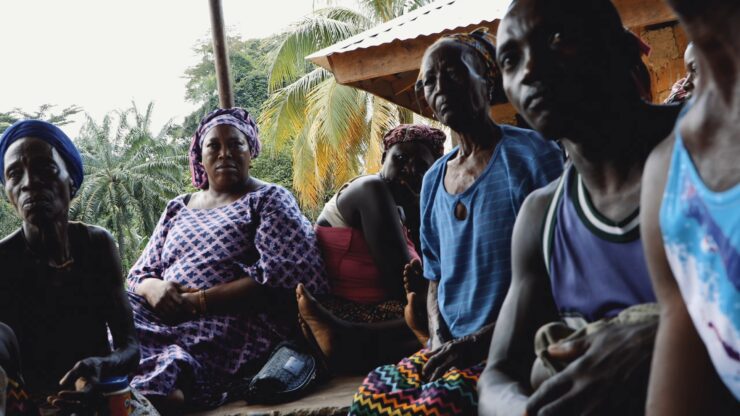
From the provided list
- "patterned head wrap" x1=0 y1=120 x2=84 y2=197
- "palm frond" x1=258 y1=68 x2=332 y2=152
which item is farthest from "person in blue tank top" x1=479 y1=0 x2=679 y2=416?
"palm frond" x1=258 y1=68 x2=332 y2=152

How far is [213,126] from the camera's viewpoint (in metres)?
3.96

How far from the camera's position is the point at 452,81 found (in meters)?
2.35

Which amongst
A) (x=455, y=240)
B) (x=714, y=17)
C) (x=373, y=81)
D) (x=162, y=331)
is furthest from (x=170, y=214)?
(x=714, y=17)

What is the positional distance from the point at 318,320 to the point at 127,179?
33.5 m

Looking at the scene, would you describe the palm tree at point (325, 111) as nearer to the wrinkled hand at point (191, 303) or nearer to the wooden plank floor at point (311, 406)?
the wrinkled hand at point (191, 303)

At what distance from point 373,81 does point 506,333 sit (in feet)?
15.5

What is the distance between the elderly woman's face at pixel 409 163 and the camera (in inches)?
147

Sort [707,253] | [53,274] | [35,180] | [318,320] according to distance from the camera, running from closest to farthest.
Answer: [707,253] < [35,180] < [53,274] < [318,320]

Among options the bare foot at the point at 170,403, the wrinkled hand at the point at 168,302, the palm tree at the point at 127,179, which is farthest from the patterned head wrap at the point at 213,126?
the palm tree at the point at 127,179

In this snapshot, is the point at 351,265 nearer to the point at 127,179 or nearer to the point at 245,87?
the point at 127,179

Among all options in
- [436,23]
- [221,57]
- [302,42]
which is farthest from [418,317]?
[302,42]

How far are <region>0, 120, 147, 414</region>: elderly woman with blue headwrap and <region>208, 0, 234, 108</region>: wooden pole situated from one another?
9.31ft

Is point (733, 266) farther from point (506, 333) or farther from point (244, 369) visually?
point (244, 369)

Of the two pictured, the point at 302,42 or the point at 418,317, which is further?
the point at 302,42
